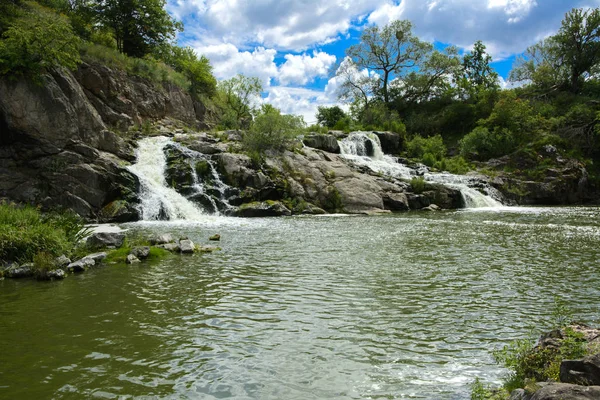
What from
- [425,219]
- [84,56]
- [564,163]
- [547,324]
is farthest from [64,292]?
[564,163]

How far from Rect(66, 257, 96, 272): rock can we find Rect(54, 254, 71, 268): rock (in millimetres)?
242

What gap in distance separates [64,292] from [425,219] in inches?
912

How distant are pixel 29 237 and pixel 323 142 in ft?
114

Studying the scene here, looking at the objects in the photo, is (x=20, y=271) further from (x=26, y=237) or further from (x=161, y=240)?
(x=161, y=240)

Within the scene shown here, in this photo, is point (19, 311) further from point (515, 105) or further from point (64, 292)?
point (515, 105)

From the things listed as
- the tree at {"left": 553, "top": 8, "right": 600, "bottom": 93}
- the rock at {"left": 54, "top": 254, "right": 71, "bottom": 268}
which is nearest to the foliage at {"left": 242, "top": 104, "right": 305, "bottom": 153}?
the rock at {"left": 54, "top": 254, "right": 71, "bottom": 268}

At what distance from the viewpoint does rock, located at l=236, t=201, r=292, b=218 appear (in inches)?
1239

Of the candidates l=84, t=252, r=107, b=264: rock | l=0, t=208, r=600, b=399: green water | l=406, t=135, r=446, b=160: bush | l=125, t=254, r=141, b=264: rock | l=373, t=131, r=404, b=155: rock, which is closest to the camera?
l=0, t=208, r=600, b=399: green water

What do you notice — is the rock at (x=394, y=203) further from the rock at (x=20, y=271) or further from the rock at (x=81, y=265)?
the rock at (x=20, y=271)

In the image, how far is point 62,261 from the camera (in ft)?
44.3

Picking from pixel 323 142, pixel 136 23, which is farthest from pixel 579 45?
pixel 136 23

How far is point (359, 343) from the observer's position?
7543mm

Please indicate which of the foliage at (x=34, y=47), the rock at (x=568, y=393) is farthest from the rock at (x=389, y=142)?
the rock at (x=568, y=393)

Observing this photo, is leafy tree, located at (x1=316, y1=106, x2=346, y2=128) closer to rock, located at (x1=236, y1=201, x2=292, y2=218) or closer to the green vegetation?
rock, located at (x1=236, y1=201, x2=292, y2=218)
